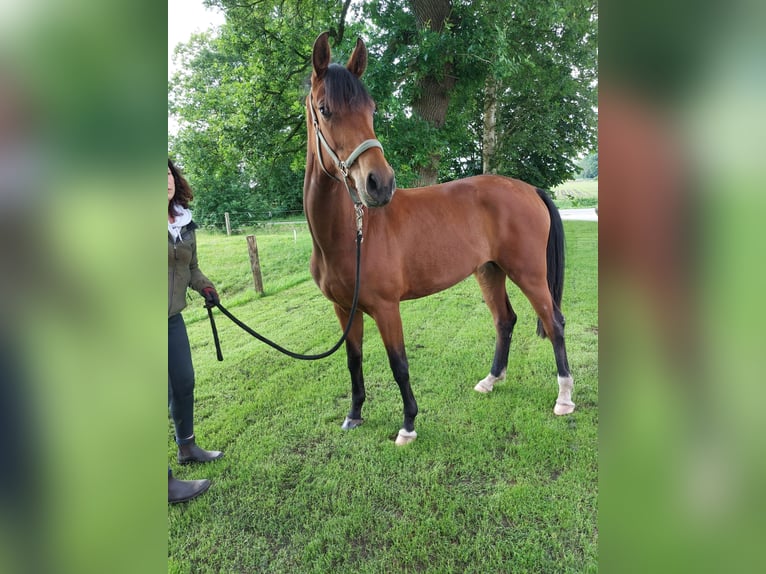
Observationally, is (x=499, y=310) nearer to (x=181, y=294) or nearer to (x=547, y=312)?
(x=547, y=312)

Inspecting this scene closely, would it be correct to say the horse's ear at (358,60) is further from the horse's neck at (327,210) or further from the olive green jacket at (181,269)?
the olive green jacket at (181,269)

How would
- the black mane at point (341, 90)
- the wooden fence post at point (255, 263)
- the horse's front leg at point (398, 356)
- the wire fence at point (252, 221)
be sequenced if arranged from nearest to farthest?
the black mane at point (341, 90)
the horse's front leg at point (398, 356)
the wire fence at point (252, 221)
the wooden fence post at point (255, 263)

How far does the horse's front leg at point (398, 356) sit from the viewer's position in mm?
2359

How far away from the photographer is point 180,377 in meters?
2.07

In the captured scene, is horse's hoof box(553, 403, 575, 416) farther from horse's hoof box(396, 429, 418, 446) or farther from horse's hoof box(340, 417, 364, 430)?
horse's hoof box(340, 417, 364, 430)

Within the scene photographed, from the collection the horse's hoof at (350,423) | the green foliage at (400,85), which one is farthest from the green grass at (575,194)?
the horse's hoof at (350,423)

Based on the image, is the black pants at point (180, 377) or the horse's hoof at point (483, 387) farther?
the horse's hoof at point (483, 387)

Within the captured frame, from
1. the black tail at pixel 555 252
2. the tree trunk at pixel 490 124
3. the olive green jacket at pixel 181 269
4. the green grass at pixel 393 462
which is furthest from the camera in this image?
the tree trunk at pixel 490 124

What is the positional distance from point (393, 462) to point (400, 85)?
276cm

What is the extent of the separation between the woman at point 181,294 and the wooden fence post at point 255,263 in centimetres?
205

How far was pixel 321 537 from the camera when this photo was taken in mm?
1752

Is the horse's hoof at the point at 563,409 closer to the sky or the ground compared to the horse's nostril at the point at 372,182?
closer to the ground
